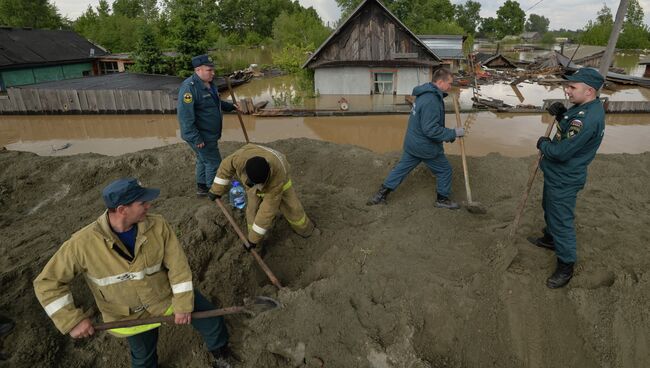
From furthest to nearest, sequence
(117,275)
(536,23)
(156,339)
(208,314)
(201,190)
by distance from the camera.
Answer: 1. (536,23)
2. (201,190)
3. (156,339)
4. (208,314)
5. (117,275)

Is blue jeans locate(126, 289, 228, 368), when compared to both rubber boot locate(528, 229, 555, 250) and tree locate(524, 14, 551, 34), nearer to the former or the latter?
rubber boot locate(528, 229, 555, 250)

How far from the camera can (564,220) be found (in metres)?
3.26

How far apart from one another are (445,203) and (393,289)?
2.06 m

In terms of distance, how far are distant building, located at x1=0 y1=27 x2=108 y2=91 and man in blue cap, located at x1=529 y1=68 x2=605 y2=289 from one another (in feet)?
76.8

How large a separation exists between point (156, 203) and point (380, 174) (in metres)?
3.72

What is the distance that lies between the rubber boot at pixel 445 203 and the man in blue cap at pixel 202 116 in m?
3.30

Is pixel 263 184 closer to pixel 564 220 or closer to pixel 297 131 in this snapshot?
pixel 564 220

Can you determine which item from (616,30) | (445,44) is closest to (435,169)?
(616,30)

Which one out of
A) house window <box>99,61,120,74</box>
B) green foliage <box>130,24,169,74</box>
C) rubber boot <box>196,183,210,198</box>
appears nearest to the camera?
rubber boot <box>196,183,210,198</box>

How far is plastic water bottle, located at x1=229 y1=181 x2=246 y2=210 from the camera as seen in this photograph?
4.87 meters

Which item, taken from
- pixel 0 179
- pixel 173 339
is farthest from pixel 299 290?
pixel 0 179

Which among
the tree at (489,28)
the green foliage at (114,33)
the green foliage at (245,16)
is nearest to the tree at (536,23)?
the tree at (489,28)

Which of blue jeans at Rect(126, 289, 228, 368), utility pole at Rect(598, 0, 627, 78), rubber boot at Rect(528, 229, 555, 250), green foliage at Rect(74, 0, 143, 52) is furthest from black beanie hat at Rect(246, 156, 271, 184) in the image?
green foliage at Rect(74, 0, 143, 52)

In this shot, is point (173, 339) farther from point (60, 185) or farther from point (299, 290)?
point (60, 185)
